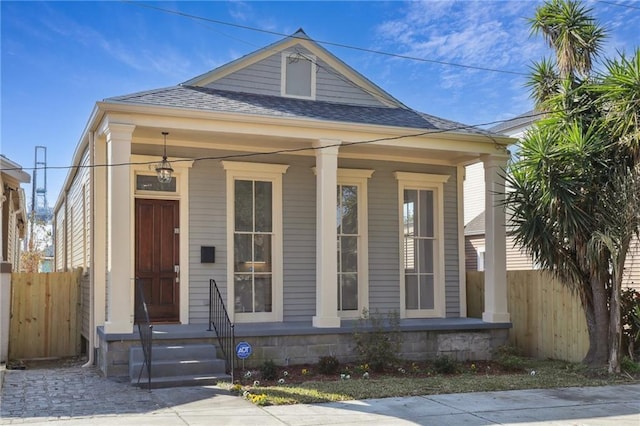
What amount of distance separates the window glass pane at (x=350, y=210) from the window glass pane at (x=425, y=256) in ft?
4.63

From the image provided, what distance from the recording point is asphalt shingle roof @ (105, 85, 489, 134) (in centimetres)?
957

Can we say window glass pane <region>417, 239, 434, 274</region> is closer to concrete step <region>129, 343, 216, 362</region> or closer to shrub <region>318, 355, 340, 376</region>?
shrub <region>318, 355, 340, 376</region>

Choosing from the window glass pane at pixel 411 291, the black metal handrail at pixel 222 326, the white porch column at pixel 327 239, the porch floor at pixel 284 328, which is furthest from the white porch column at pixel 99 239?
the window glass pane at pixel 411 291

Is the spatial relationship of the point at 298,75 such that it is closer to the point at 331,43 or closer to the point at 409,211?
the point at 331,43

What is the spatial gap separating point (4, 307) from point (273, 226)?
4.71m

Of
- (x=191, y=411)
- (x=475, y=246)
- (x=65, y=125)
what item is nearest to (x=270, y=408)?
(x=191, y=411)

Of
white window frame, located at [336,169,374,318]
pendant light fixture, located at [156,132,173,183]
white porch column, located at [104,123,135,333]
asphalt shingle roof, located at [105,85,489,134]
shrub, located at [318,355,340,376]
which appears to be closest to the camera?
white porch column, located at [104,123,135,333]

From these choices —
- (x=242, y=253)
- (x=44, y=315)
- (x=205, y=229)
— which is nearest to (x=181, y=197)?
(x=205, y=229)

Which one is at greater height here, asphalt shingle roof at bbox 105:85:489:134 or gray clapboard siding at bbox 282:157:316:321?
asphalt shingle roof at bbox 105:85:489:134

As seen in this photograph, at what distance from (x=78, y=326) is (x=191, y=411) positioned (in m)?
6.09

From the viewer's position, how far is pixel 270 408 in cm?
681

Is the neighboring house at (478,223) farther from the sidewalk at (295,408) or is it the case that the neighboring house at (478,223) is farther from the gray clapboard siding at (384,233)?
the sidewalk at (295,408)

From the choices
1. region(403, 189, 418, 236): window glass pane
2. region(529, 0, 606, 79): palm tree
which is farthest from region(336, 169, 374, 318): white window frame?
region(529, 0, 606, 79): palm tree

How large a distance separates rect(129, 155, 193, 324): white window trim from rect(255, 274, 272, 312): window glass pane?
1.22 metres
